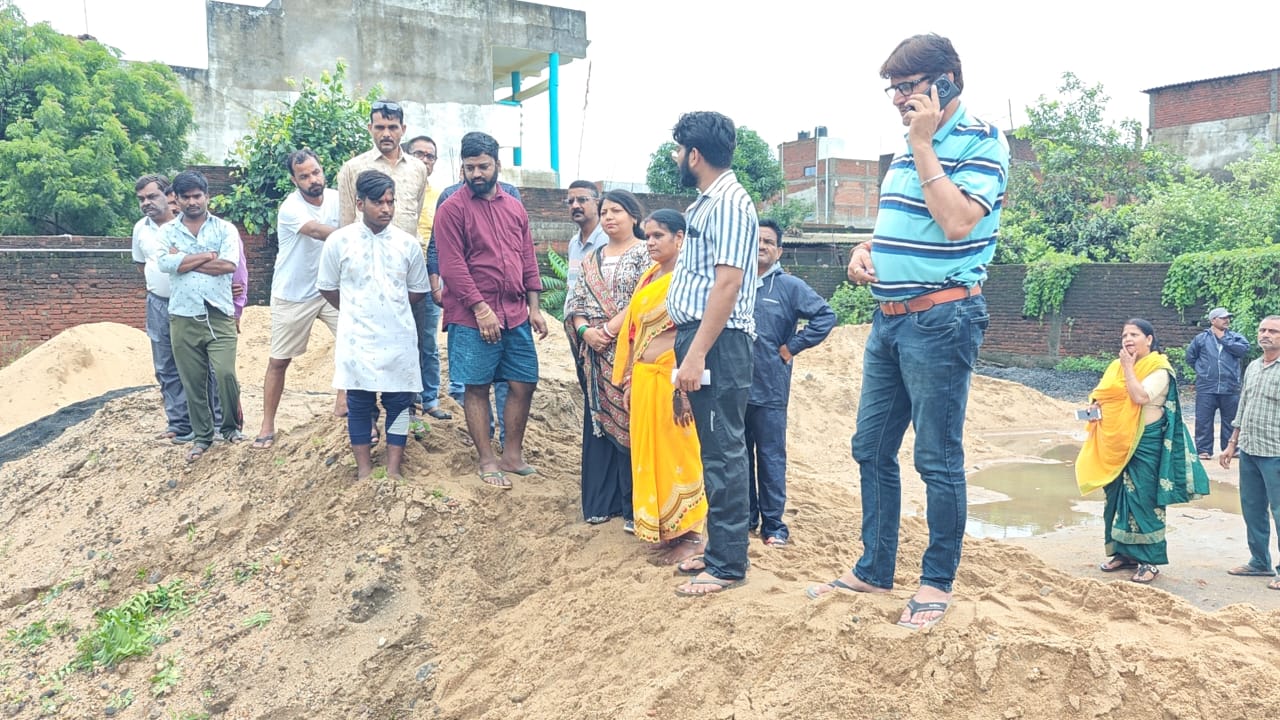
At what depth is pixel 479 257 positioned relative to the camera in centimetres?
506

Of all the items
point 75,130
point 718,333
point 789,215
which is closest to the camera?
point 718,333

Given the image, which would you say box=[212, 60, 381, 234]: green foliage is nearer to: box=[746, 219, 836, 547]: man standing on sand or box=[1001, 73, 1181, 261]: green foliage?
box=[746, 219, 836, 547]: man standing on sand

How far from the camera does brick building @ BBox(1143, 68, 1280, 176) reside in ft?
82.6

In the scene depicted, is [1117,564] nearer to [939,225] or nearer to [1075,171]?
[939,225]

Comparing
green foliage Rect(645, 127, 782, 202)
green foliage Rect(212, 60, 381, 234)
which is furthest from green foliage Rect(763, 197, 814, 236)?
green foliage Rect(212, 60, 381, 234)

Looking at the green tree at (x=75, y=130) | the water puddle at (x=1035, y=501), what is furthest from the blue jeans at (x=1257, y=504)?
the green tree at (x=75, y=130)

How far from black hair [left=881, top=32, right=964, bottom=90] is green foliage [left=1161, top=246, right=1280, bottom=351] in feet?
43.6

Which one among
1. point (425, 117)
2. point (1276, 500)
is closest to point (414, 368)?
point (1276, 500)

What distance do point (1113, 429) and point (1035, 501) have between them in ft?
9.26

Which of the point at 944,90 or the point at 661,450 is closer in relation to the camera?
the point at 944,90

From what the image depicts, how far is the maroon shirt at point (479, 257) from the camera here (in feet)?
16.3

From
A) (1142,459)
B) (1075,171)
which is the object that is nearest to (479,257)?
(1142,459)

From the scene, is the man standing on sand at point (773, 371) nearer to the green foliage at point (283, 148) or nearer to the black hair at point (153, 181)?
the black hair at point (153, 181)

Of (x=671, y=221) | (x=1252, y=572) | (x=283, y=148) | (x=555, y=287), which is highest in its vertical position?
(x=283, y=148)
